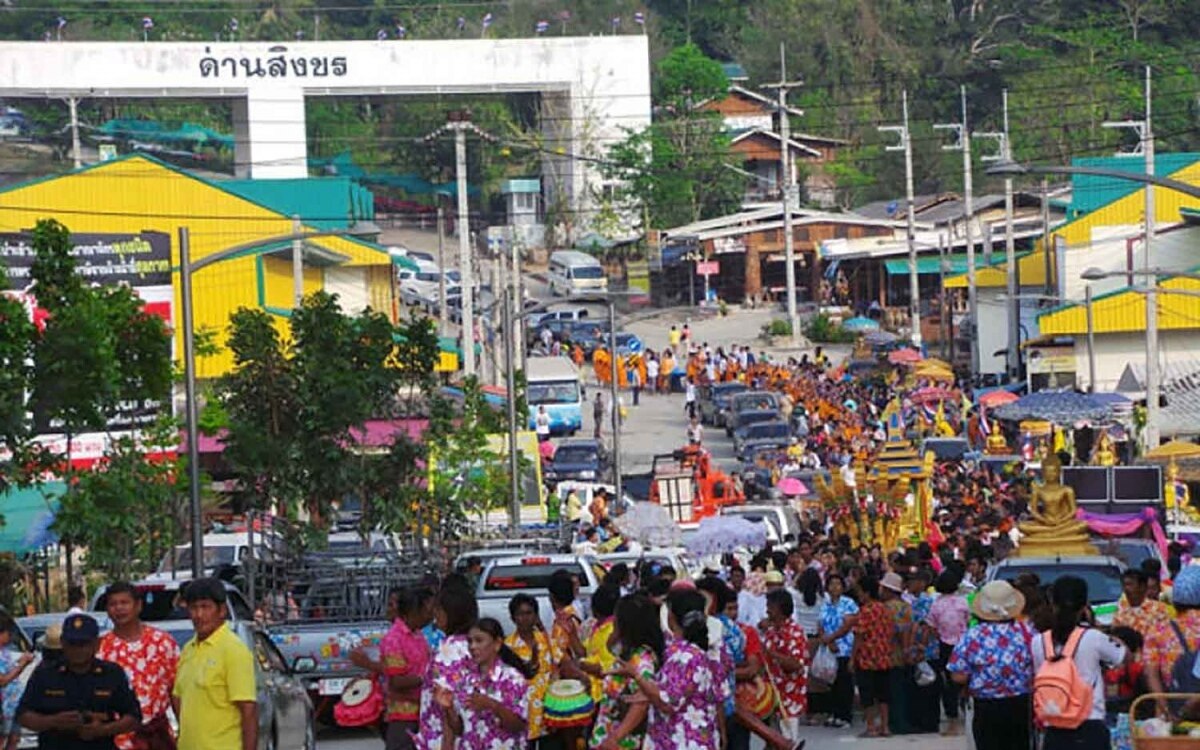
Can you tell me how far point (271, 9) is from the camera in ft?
452

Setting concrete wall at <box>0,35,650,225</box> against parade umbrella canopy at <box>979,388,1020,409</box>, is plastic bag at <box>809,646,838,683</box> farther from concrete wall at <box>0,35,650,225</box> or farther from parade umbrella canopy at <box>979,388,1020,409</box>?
concrete wall at <box>0,35,650,225</box>

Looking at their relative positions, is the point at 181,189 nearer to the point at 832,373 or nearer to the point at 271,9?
the point at 832,373

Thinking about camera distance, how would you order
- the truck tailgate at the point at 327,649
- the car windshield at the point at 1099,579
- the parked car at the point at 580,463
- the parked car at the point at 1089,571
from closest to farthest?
the parked car at the point at 1089,571 → the car windshield at the point at 1099,579 → the truck tailgate at the point at 327,649 → the parked car at the point at 580,463

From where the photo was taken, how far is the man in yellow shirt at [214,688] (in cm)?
1368

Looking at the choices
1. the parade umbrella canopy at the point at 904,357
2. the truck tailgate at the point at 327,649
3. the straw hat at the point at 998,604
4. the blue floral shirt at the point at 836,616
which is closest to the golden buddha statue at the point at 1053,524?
the blue floral shirt at the point at 836,616

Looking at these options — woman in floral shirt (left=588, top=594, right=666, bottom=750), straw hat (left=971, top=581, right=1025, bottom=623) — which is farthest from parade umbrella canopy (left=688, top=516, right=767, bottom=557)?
woman in floral shirt (left=588, top=594, right=666, bottom=750)

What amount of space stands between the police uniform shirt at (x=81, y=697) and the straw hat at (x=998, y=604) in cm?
553

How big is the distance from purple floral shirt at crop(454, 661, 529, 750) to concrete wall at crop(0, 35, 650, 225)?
97718 millimetres

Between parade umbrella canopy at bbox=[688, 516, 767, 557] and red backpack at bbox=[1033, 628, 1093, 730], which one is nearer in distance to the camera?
red backpack at bbox=[1033, 628, 1093, 730]

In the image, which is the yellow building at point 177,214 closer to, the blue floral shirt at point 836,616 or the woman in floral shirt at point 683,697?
the blue floral shirt at point 836,616

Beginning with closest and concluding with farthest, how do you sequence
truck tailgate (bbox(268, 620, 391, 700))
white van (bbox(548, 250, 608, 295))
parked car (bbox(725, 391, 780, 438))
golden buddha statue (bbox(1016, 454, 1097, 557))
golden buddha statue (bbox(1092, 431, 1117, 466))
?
1. truck tailgate (bbox(268, 620, 391, 700))
2. golden buddha statue (bbox(1016, 454, 1097, 557))
3. golden buddha statue (bbox(1092, 431, 1117, 466))
4. parked car (bbox(725, 391, 780, 438))
5. white van (bbox(548, 250, 608, 295))

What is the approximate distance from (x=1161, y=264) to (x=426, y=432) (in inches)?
1302

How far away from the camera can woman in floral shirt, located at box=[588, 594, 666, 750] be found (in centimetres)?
1382

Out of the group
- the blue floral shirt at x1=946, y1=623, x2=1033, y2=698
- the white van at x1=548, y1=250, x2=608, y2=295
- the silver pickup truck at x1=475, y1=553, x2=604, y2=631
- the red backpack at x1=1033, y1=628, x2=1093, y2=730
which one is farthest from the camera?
the white van at x1=548, y1=250, x2=608, y2=295
